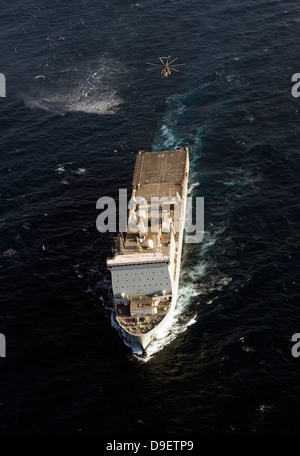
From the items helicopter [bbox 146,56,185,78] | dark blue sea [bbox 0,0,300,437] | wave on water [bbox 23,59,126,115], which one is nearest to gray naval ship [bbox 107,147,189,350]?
dark blue sea [bbox 0,0,300,437]

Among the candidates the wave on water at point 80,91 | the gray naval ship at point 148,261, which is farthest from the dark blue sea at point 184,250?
the gray naval ship at point 148,261

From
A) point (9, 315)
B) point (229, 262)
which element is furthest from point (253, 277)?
point (9, 315)

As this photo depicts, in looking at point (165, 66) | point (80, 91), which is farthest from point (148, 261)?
point (80, 91)

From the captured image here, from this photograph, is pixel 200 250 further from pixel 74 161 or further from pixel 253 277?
pixel 74 161

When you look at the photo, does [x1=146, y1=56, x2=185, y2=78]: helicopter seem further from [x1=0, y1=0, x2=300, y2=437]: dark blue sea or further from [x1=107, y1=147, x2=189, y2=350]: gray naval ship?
[x1=107, y1=147, x2=189, y2=350]: gray naval ship

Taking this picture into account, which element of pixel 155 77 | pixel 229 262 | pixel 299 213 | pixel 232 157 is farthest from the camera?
pixel 155 77

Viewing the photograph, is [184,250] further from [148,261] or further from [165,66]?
[165,66]

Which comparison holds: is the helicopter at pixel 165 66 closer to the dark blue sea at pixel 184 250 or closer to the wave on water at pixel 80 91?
the dark blue sea at pixel 184 250
